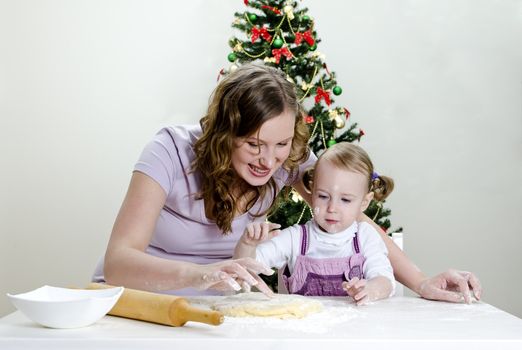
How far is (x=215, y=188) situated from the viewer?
7.22 ft

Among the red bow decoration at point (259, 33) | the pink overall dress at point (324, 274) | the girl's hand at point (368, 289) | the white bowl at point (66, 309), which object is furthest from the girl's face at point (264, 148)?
the red bow decoration at point (259, 33)

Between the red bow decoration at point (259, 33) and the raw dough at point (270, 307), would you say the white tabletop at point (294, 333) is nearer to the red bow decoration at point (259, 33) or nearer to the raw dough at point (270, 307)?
the raw dough at point (270, 307)

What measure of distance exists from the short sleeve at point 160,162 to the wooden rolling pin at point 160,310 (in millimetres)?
576

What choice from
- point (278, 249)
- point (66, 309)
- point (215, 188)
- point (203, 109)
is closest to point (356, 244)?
point (278, 249)

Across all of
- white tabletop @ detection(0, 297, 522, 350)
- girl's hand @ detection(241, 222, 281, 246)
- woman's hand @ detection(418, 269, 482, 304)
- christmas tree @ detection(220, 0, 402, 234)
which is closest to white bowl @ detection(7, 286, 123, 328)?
white tabletop @ detection(0, 297, 522, 350)

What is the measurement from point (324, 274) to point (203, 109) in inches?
114

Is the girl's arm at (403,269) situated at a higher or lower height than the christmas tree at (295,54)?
lower

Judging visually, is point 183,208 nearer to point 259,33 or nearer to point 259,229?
point 259,229

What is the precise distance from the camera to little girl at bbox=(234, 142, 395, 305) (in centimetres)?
210

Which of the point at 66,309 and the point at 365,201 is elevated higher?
the point at 365,201

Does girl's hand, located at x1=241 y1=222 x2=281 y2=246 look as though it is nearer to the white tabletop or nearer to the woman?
the woman

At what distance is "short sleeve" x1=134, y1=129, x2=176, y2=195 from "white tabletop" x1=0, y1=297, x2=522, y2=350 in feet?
2.02

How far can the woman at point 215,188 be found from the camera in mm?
1876

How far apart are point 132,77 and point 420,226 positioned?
2.21 m
